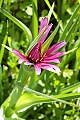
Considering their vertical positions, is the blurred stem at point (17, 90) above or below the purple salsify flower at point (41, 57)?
below

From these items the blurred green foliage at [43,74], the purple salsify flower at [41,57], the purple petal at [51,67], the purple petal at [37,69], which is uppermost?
the purple salsify flower at [41,57]

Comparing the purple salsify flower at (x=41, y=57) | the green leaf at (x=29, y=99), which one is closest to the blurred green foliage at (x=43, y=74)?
the green leaf at (x=29, y=99)

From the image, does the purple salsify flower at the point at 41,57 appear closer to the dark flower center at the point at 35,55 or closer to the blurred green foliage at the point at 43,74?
the dark flower center at the point at 35,55

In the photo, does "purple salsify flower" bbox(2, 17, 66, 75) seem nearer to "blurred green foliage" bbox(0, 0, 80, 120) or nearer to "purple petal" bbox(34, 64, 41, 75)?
"purple petal" bbox(34, 64, 41, 75)

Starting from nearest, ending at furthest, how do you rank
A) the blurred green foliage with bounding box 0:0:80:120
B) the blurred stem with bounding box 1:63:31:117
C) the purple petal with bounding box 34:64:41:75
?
the purple petal with bounding box 34:64:41:75 → the blurred stem with bounding box 1:63:31:117 → the blurred green foliage with bounding box 0:0:80:120

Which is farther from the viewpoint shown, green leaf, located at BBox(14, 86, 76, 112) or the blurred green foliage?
the blurred green foliage

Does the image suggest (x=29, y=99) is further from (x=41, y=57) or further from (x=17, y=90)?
(x=41, y=57)

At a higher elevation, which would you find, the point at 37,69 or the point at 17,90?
the point at 37,69

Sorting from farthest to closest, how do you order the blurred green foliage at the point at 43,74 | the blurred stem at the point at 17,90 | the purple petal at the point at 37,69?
the blurred green foliage at the point at 43,74 → the blurred stem at the point at 17,90 → the purple petal at the point at 37,69

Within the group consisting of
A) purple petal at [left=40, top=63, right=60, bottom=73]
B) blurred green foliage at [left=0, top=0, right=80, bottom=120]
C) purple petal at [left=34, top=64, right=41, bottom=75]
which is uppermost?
purple petal at [left=34, top=64, right=41, bottom=75]

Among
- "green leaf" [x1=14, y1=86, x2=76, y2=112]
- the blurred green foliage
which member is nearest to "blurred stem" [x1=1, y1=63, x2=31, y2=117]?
"green leaf" [x1=14, y1=86, x2=76, y2=112]

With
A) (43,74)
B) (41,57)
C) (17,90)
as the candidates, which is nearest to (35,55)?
(41,57)

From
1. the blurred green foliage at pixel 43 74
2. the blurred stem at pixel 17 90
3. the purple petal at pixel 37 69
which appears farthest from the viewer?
the blurred green foliage at pixel 43 74
